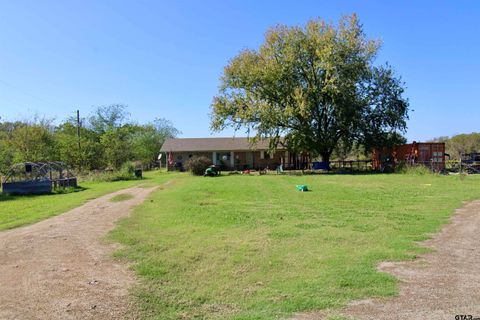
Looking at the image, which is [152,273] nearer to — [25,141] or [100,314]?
[100,314]

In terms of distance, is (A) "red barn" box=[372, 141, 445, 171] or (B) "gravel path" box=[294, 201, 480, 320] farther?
(A) "red barn" box=[372, 141, 445, 171]

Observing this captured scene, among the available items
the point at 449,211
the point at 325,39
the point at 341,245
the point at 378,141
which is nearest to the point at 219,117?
the point at 325,39

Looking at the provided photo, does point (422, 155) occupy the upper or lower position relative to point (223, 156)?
lower

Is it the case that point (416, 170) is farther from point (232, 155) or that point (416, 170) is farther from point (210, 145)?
point (210, 145)

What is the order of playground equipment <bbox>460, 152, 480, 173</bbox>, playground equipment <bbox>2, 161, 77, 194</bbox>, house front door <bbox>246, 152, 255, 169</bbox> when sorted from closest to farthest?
playground equipment <bbox>2, 161, 77, 194</bbox> < playground equipment <bbox>460, 152, 480, 173</bbox> < house front door <bbox>246, 152, 255, 169</bbox>

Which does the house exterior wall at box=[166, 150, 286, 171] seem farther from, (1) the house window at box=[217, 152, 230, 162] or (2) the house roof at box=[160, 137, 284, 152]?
(2) the house roof at box=[160, 137, 284, 152]

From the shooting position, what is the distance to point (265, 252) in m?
7.11

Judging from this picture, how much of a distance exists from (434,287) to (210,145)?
1749 inches

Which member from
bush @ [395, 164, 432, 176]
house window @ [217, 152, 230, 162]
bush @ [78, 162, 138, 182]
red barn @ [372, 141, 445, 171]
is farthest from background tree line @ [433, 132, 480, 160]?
bush @ [78, 162, 138, 182]

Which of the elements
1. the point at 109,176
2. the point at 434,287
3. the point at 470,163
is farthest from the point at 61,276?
the point at 470,163

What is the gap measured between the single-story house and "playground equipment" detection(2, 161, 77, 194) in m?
19.6

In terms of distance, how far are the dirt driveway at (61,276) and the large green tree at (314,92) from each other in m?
28.2

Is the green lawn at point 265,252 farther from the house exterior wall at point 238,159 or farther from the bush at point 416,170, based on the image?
the house exterior wall at point 238,159

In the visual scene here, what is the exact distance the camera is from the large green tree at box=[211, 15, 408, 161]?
3616cm
